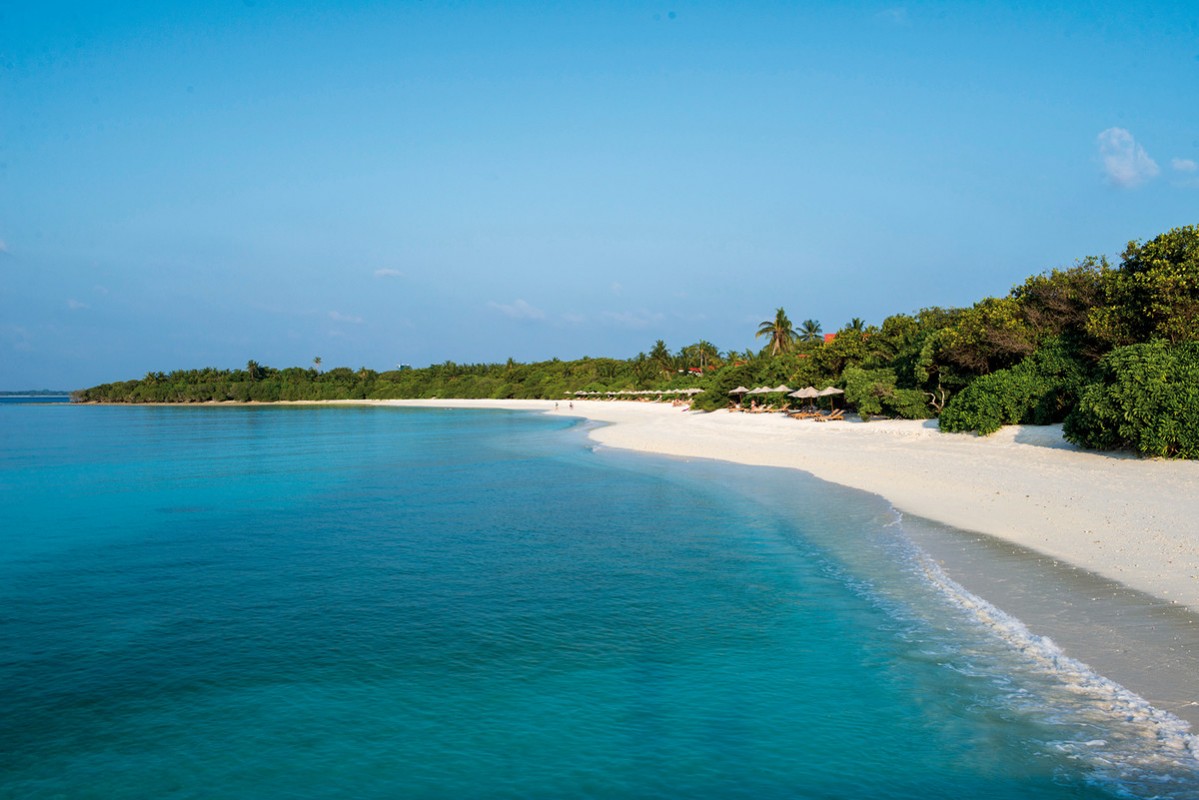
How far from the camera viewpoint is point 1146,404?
66.8ft

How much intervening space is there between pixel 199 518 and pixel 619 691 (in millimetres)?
16292

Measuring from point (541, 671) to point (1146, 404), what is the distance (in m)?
19.5

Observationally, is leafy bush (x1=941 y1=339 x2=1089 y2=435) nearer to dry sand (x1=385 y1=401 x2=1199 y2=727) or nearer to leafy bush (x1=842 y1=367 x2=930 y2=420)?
dry sand (x1=385 y1=401 x2=1199 y2=727)

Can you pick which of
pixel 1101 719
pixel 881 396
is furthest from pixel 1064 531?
pixel 881 396

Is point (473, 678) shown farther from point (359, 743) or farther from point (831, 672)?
point (831, 672)

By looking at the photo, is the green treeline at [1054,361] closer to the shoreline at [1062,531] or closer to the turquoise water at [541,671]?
the shoreline at [1062,531]

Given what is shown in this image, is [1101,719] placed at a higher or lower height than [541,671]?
higher

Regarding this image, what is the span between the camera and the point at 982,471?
863 inches

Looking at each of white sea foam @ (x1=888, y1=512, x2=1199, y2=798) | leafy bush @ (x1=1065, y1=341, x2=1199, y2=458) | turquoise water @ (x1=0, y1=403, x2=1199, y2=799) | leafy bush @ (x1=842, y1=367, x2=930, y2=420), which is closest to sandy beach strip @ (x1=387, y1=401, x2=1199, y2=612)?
leafy bush @ (x1=1065, y1=341, x2=1199, y2=458)

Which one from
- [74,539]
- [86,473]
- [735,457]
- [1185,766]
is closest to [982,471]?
[735,457]

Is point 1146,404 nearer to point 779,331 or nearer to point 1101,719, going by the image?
point 1101,719

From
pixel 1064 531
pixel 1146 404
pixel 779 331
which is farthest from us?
pixel 779 331

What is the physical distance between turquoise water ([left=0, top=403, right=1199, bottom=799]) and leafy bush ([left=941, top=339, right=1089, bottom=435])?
44.7 ft

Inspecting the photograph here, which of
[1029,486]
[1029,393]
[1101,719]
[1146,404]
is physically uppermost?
[1029,393]
